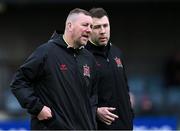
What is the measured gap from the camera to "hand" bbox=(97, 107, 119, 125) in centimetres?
668

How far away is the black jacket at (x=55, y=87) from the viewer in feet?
19.8

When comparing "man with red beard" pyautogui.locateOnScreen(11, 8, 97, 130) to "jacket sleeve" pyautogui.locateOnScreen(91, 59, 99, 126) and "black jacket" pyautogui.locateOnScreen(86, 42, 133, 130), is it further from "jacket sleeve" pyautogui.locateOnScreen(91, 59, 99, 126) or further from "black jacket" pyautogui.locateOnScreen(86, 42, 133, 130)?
"black jacket" pyautogui.locateOnScreen(86, 42, 133, 130)

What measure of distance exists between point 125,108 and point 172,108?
9.69 metres

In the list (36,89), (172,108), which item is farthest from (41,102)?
(172,108)

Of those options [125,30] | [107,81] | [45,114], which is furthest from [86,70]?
[125,30]

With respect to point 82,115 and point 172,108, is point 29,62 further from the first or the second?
point 172,108

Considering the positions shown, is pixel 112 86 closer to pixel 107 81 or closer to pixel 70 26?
pixel 107 81

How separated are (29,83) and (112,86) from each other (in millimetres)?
1057

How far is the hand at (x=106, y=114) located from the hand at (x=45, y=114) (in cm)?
82

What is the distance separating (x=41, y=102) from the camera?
19.9ft

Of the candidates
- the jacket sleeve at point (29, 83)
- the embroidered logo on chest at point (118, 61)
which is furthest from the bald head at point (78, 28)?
the embroidered logo on chest at point (118, 61)

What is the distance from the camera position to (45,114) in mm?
6000

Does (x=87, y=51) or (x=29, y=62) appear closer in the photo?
(x=29, y=62)

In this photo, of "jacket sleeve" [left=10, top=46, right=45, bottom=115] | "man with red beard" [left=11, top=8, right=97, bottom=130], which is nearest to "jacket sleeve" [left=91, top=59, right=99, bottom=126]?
"man with red beard" [left=11, top=8, right=97, bottom=130]
